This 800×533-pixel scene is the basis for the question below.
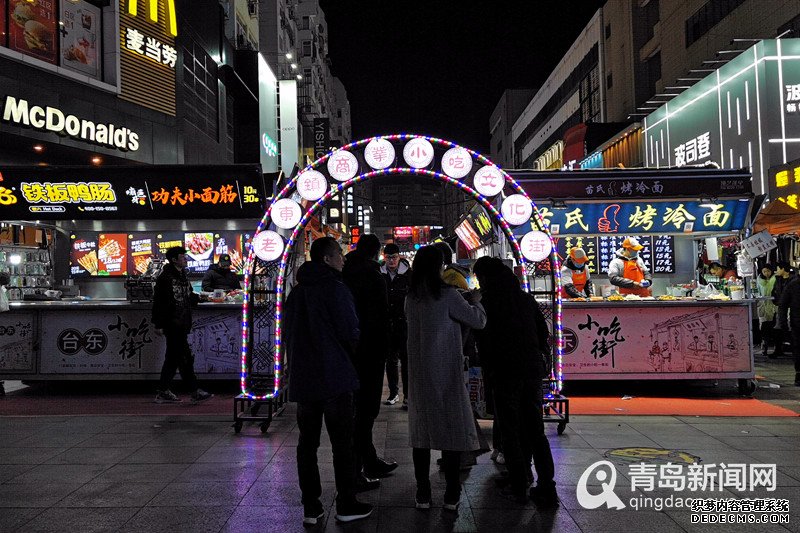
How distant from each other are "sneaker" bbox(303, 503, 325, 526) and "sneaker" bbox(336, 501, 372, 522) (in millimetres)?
139

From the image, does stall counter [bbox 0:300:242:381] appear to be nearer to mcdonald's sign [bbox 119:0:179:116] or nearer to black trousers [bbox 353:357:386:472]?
black trousers [bbox 353:357:386:472]

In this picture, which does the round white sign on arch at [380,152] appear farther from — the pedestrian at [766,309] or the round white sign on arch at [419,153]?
the pedestrian at [766,309]

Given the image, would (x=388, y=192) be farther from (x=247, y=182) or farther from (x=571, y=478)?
(x=571, y=478)

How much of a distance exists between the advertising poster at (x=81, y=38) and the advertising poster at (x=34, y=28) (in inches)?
14.7

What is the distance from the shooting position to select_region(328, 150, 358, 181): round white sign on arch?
27.1 feet

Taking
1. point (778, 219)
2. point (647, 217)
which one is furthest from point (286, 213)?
point (778, 219)

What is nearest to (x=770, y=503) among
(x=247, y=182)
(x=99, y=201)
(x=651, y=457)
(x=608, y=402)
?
(x=651, y=457)

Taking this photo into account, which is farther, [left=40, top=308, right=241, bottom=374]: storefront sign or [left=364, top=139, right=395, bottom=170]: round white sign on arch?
[left=40, top=308, right=241, bottom=374]: storefront sign

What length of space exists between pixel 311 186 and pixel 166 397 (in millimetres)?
3949

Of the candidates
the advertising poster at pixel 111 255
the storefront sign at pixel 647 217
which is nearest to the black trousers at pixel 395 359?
the storefront sign at pixel 647 217

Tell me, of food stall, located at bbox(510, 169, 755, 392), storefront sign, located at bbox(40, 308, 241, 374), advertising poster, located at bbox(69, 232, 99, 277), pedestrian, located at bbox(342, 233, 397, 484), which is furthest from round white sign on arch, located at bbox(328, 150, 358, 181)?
advertising poster, located at bbox(69, 232, 99, 277)

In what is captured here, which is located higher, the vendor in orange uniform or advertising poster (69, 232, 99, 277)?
advertising poster (69, 232, 99, 277)

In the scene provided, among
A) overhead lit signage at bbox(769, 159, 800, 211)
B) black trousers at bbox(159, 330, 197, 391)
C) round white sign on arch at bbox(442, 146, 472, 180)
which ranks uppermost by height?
overhead lit signage at bbox(769, 159, 800, 211)

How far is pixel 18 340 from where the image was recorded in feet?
33.2
